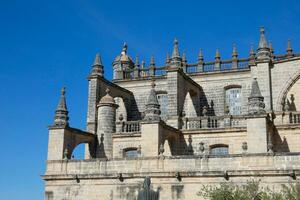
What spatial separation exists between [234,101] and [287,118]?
6.46m

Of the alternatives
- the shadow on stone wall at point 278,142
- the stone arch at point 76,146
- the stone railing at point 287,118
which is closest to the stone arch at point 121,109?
the stone arch at point 76,146

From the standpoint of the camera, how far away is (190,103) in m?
36.5

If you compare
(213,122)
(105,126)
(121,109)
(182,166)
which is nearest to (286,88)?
(213,122)

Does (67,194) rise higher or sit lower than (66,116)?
lower

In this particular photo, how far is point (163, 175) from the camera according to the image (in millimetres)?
26750

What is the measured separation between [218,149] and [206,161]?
541cm

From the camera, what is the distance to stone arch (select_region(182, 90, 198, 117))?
36.3 m

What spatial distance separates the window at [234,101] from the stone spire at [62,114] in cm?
1154

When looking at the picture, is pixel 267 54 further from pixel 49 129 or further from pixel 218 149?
pixel 49 129

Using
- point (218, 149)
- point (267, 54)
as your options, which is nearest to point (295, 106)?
point (267, 54)

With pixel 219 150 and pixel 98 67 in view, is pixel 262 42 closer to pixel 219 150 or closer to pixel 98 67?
pixel 219 150

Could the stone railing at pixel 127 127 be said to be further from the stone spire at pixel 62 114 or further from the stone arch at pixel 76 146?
the stone spire at pixel 62 114

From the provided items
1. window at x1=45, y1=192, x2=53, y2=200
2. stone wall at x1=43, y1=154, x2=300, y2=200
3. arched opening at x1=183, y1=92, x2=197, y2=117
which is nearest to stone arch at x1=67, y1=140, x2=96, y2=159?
stone wall at x1=43, y1=154, x2=300, y2=200

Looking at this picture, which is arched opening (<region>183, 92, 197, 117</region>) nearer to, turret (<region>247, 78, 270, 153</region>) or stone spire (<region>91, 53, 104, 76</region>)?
stone spire (<region>91, 53, 104, 76</region>)
